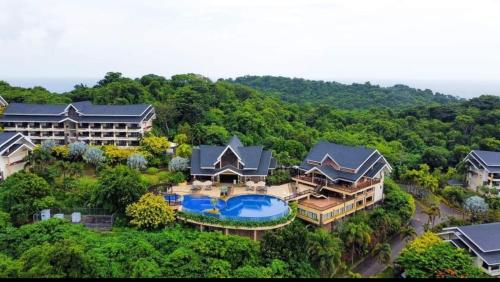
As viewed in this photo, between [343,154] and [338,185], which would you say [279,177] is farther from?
[343,154]

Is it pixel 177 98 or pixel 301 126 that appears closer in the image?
pixel 177 98

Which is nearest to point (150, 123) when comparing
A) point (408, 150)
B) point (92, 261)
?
point (92, 261)

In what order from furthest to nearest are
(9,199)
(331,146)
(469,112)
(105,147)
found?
(469,112), (105,147), (331,146), (9,199)

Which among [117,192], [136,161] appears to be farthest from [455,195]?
[117,192]

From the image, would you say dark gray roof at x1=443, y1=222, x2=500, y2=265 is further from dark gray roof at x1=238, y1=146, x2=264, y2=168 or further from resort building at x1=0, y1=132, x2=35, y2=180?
resort building at x1=0, y1=132, x2=35, y2=180

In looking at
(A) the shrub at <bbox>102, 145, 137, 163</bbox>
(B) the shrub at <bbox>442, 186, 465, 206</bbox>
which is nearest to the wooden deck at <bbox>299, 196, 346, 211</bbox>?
(B) the shrub at <bbox>442, 186, 465, 206</bbox>

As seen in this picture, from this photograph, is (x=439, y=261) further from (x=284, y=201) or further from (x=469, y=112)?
(x=469, y=112)

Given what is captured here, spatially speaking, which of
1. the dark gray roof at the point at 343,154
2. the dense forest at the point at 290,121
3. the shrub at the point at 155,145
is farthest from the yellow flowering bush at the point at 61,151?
the dark gray roof at the point at 343,154
